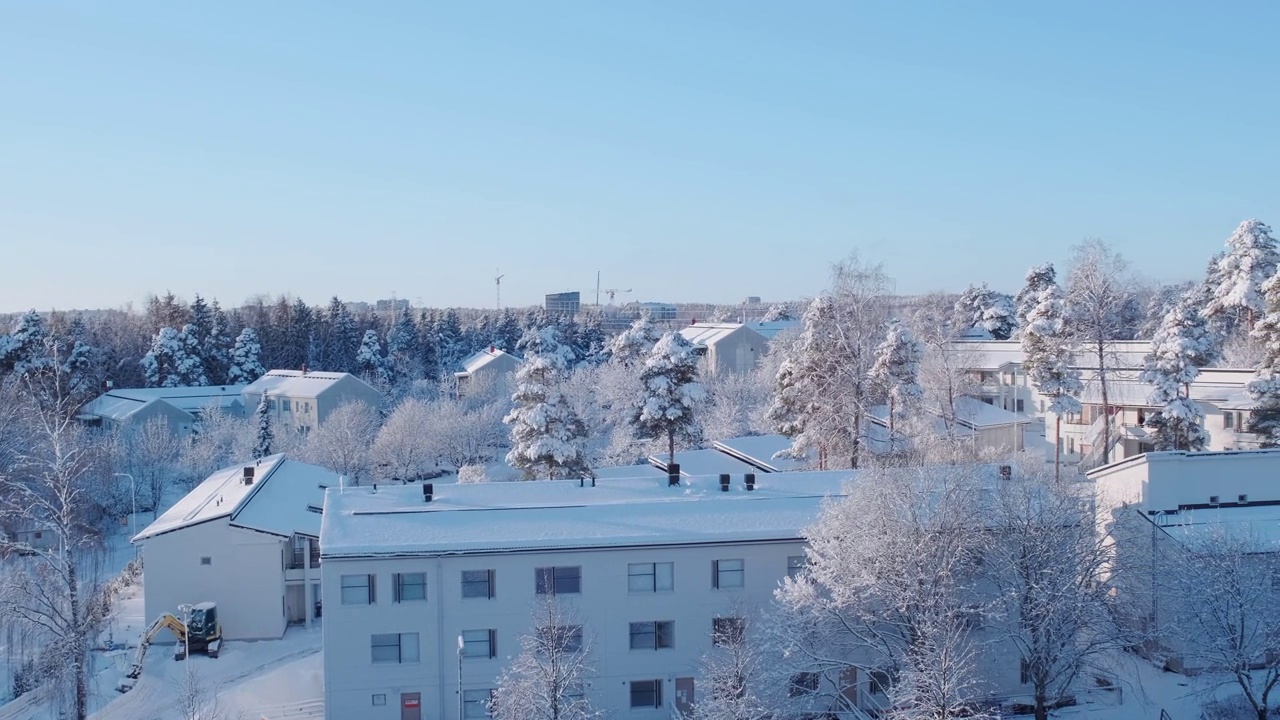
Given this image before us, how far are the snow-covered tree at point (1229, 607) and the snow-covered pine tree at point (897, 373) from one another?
14208 mm

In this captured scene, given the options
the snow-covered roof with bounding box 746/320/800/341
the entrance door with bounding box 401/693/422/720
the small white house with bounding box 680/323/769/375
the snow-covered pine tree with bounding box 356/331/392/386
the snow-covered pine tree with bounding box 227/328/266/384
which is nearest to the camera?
the entrance door with bounding box 401/693/422/720

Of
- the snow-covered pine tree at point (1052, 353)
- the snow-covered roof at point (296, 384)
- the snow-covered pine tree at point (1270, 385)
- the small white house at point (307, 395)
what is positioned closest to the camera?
the snow-covered pine tree at point (1270, 385)

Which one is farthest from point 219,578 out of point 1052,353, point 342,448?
point 1052,353

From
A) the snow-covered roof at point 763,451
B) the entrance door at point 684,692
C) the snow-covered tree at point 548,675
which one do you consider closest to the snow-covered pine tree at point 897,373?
the snow-covered roof at point 763,451

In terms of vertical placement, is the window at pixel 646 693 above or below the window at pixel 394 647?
below

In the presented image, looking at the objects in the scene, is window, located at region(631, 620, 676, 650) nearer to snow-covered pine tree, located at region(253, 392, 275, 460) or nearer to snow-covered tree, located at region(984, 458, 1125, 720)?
snow-covered tree, located at region(984, 458, 1125, 720)

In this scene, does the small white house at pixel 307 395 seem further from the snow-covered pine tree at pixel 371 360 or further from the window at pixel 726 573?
the window at pixel 726 573

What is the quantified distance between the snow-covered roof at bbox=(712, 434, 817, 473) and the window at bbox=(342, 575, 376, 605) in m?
18.5

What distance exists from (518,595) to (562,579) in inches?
42.7

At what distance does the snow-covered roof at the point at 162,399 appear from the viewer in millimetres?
63562

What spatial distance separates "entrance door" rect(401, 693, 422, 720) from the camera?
23.2 metres

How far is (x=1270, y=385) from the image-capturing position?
121 feet

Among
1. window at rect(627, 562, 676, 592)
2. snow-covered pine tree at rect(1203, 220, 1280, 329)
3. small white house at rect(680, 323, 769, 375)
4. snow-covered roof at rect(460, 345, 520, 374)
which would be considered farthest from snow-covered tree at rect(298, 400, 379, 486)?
snow-covered pine tree at rect(1203, 220, 1280, 329)

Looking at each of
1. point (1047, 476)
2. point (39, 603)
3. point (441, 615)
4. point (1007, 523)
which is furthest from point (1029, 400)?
point (39, 603)
